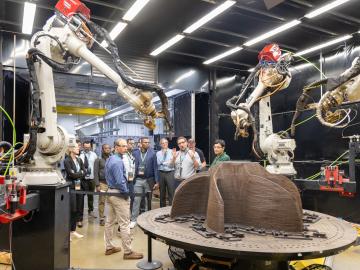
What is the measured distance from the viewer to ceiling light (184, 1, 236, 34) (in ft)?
17.2

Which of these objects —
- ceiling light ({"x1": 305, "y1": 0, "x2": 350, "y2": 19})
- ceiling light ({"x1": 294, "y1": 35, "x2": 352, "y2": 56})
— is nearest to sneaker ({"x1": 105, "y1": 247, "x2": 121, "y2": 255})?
ceiling light ({"x1": 305, "y1": 0, "x2": 350, "y2": 19})

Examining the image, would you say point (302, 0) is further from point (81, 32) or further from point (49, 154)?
point (49, 154)

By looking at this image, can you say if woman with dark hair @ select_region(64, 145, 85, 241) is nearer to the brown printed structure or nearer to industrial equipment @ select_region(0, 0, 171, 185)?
industrial equipment @ select_region(0, 0, 171, 185)

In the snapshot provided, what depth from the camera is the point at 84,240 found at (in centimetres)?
498

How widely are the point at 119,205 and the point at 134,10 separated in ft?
11.7

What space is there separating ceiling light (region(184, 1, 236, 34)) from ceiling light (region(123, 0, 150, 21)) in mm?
1214

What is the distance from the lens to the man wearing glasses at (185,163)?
612 cm

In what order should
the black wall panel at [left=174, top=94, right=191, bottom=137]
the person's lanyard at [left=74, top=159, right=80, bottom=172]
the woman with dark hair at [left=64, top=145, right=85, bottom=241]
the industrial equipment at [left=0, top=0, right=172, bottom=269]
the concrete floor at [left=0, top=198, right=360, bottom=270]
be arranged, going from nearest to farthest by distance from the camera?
the industrial equipment at [left=0, top=0, right=172, bottom=269]
the concrete floor at [left=0, top=198, right=360, bottom=270]
the woman with dark hair at [left=64, top=145, right=85, bottom=241]
the person's lanyard at [left=74, top=159, right=80, bottom=172]
the black wall panel at [left=174, top=94, right=191, bottom=137]

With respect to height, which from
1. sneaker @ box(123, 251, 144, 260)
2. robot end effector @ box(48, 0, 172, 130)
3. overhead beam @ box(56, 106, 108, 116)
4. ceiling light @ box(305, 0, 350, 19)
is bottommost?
sneaker @ box(123, 251, 144, 260)

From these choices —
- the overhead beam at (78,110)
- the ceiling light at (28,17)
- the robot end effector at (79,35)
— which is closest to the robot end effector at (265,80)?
the robot end effector at (79,35)

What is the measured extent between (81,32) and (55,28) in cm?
26

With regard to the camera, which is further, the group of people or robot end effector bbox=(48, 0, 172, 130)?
the group of people

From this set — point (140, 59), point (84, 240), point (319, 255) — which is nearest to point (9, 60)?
point (140, 59)

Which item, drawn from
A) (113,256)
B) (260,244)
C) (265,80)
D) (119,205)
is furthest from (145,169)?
(260,244)
